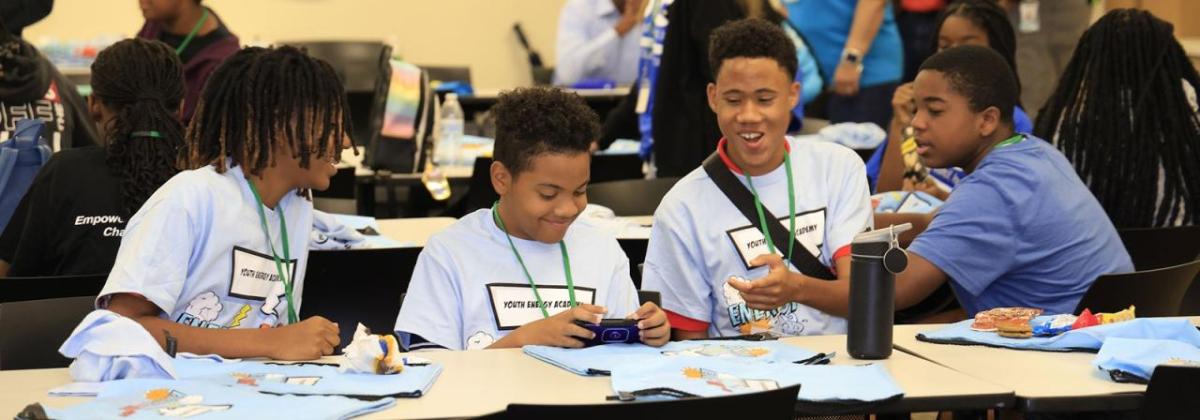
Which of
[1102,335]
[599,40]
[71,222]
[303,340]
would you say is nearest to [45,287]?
[71,222]

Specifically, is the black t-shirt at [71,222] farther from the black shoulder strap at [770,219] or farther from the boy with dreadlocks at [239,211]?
the black shoulder strap at [770,219]

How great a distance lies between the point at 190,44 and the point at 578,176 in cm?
279

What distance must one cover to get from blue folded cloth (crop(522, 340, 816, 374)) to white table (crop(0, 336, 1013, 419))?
0.03 m

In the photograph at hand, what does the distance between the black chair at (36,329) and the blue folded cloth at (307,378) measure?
469 millimetres

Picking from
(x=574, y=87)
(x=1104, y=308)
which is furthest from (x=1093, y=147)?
(x=574, y=87)

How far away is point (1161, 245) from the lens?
3.99m

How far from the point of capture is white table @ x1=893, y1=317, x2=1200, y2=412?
8.17 ft

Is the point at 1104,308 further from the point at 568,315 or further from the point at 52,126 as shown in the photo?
the point at 52,126

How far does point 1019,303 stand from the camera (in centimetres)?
372

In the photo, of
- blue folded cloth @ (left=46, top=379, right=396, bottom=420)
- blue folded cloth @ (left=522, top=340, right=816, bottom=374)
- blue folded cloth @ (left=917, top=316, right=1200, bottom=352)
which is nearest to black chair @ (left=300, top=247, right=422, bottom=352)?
blue folded cloth @ (left=522, top=340, right=816, bottom=374)

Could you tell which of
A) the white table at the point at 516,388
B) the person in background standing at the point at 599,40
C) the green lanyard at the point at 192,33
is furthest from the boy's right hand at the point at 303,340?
the person in background standing at the point at 599,40

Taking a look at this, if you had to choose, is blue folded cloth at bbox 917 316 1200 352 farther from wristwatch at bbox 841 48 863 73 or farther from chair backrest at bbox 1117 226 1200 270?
wristwatch at bbox 841 48 863 73

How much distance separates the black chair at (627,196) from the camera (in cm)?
509

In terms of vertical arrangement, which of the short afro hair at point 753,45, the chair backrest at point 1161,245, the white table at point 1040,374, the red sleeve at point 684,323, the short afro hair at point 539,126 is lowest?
the red sleeve at point 684,323
